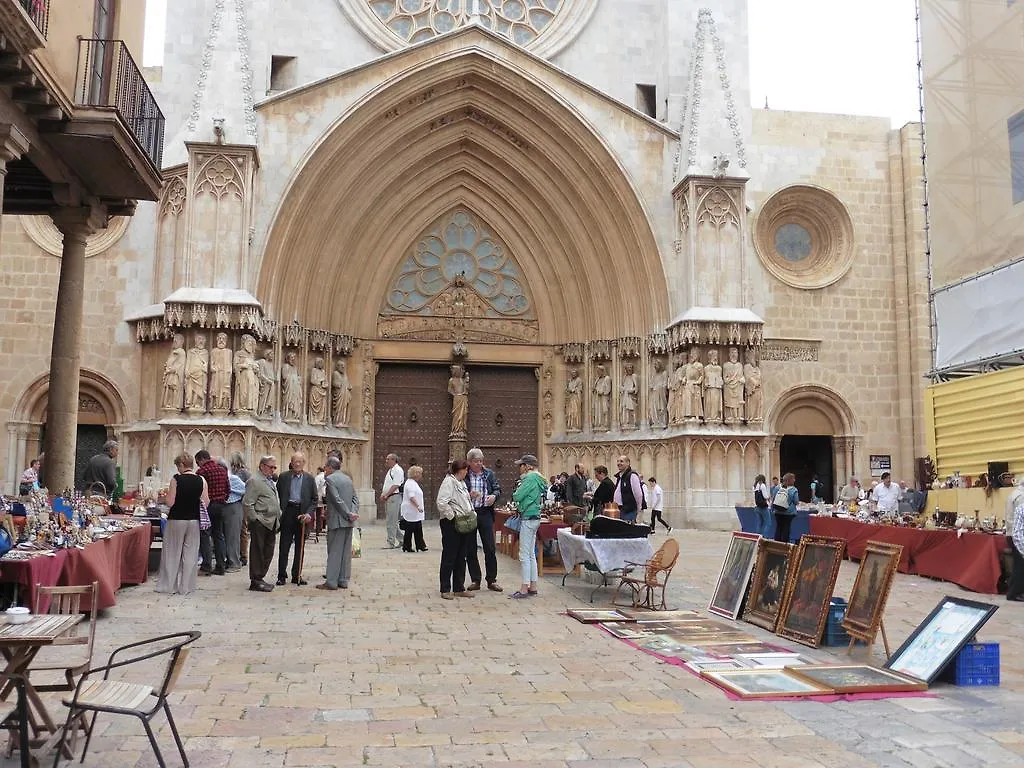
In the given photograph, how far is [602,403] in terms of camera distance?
2184 centimetres

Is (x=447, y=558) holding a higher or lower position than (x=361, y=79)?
lower

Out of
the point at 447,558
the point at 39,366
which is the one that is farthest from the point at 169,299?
the point at 447,558

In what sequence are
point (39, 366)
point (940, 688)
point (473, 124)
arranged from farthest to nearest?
point (473, 124) → point (39, 366) → point (940, 688)

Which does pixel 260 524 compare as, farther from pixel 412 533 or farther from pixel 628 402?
pixel 628 402

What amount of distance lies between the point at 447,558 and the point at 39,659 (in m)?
4.48

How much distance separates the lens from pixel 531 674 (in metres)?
6.56

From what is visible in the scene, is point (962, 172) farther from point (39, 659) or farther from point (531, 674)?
point (39, 659)

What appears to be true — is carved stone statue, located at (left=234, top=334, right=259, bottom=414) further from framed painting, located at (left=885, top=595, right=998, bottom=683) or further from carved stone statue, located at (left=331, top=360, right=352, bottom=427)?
framed painting, located at (left=885, top=595, right=998, bottom=683)

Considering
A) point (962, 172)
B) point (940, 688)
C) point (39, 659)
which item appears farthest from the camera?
point (962, 172)

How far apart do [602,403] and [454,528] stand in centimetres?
1187

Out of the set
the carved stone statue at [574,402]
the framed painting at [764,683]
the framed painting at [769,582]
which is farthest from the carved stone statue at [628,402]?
the framed painting at [764,683]

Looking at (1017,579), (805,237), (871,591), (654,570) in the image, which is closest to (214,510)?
(654,570)

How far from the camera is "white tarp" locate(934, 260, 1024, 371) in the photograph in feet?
50.5

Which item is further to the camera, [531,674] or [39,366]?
[39,366]
